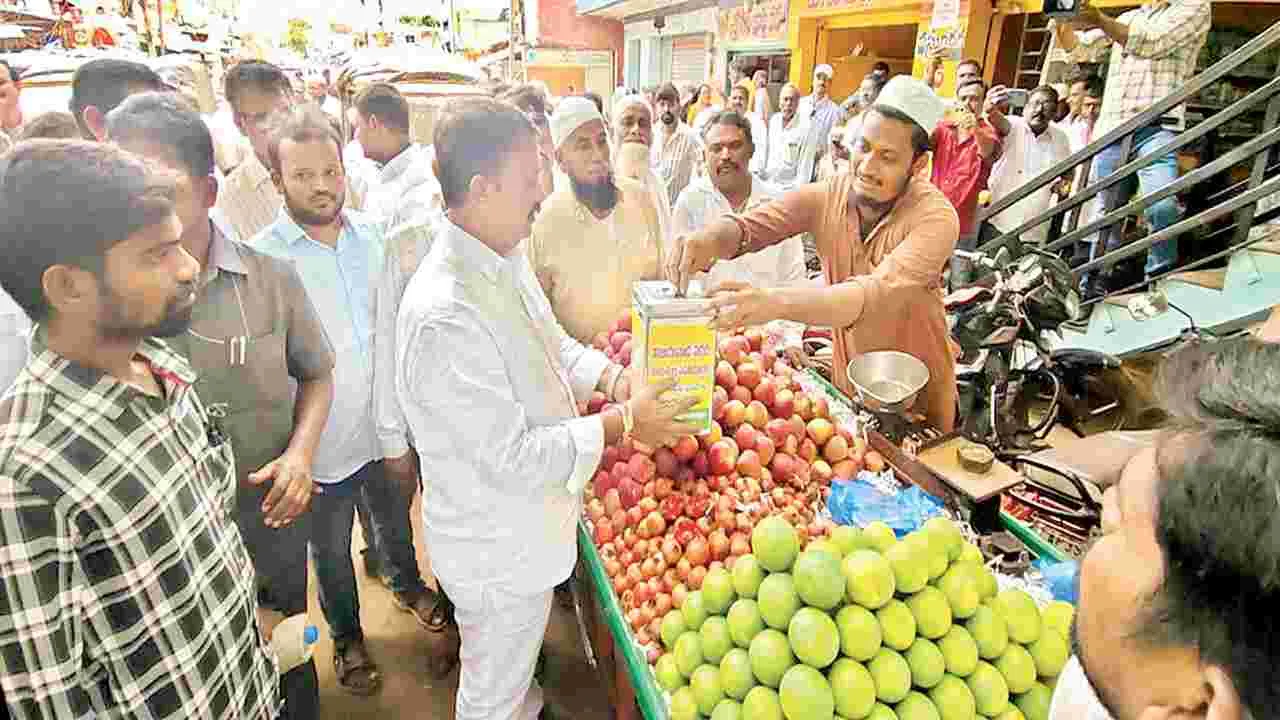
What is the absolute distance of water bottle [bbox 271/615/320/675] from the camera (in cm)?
174

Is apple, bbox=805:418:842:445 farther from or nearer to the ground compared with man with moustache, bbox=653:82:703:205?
nearer to the ground

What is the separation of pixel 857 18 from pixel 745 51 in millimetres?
3340

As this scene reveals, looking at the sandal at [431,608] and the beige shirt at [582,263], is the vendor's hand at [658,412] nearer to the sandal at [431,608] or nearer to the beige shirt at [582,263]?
the beige shirt at [582,263]

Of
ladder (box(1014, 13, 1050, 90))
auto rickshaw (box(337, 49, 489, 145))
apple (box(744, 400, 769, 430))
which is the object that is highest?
ladder (box(1014, 13, 1050, 90))

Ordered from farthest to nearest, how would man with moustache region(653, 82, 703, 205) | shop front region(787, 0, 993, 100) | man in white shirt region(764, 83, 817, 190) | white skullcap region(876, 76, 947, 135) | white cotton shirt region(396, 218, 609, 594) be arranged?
1. man in white shirt region(764, 83, 817, 190)
2. shop front region(787, 0, 993, 100)
3. man with moustache region(653, 82, 703, 205)
4. white skullcap region(876, 76, 947, 135)
5. white cotton shirt region(396, 218, 609, 594)

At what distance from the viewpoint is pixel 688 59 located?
15.1 metres

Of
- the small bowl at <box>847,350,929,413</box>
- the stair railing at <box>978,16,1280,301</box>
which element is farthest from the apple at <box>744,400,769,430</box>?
the stair railing at <box>978,16,1280,301</box>

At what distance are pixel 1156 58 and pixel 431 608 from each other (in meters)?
5.61

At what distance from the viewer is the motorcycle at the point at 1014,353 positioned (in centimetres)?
409

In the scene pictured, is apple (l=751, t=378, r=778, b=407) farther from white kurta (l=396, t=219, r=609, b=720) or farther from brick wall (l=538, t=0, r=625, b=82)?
brick wall (l=538, t=0, r=625, b=82)

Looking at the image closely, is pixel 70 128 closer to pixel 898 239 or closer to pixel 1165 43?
pixel 898 239

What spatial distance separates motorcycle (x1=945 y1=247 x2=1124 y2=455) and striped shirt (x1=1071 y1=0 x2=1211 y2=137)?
1.67 m

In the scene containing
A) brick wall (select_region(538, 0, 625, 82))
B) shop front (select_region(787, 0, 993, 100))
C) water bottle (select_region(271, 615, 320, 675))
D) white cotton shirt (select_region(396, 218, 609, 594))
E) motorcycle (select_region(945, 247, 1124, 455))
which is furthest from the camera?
brick wall (select_region(538, 0, 625, 82))

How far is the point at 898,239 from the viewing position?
248 centimetres
